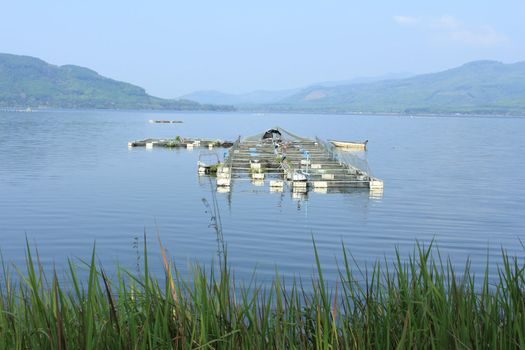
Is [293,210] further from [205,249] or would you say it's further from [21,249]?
[21,249]

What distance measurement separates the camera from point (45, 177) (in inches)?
2514

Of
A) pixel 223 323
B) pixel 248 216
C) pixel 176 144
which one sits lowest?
pixel 248 216

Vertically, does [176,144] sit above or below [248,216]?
above

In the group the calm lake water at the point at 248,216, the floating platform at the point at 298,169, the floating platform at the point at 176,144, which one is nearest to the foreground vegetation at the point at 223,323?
the calm lake water at the point at 248,216

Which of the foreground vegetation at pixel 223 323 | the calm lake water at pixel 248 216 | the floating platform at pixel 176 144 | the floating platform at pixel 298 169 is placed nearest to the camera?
the foreground vegetation at pixel 223 323

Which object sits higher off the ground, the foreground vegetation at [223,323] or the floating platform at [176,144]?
the foreground vegetation at [223,323]

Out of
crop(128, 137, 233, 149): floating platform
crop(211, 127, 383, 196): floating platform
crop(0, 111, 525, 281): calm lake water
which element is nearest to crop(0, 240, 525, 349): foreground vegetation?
crop(0, 111, 525, 281): calm lake water

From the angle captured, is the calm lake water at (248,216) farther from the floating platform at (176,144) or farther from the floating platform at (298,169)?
the floating platform at (176,144)

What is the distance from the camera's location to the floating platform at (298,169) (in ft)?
189

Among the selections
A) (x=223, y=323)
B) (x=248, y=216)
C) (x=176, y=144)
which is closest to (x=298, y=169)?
(x=248, y=216)

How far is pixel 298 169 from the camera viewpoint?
65312 mm

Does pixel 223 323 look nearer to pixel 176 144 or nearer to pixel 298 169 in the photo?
pixel 298 169

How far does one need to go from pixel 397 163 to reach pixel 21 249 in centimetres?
6462

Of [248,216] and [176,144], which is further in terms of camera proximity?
[176,144]
